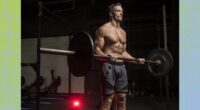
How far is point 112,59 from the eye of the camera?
64.6 inches

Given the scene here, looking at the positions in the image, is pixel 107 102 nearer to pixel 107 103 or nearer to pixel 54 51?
pixel 107 103

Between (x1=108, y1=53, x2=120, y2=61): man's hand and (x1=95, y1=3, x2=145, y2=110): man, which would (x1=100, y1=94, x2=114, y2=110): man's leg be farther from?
(x1=108, y1=53, x2=120, y2=61): man's hand

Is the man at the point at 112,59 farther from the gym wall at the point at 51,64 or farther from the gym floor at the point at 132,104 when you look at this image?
the gym wall at the point at 51,64

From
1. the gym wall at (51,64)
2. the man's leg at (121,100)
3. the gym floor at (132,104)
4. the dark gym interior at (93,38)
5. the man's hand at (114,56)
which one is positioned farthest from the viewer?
the gym wall at (51,64)

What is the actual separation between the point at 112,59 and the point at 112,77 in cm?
11

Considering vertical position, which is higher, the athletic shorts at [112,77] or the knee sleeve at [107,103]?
the athletic shorts at [112,77]

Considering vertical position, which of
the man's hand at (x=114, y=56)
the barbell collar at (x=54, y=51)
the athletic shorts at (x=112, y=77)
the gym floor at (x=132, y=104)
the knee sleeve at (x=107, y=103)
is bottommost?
the gym floor at (x=132, y=104)

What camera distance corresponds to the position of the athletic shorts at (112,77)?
5.55ft

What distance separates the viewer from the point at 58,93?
4.00m

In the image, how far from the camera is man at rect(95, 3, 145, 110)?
5.50 ft

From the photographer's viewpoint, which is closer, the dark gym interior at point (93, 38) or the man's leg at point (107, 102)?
the man's leg at point (107, 102)

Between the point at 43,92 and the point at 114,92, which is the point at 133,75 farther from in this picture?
the point at 114,92

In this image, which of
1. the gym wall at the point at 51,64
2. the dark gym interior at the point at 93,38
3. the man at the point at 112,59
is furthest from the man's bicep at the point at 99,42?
the gym wall at the point at 51,64

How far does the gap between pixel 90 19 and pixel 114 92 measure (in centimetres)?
231
